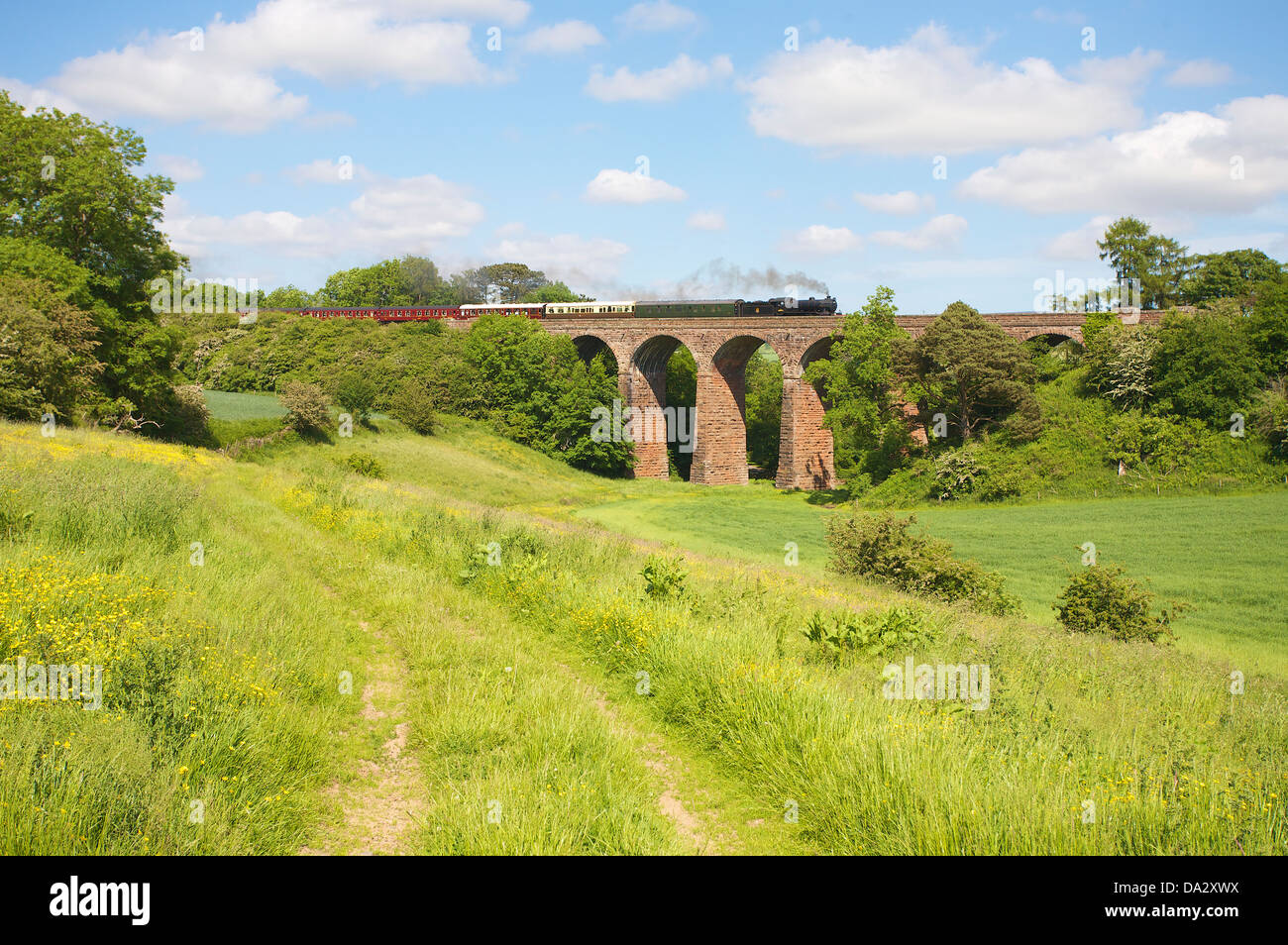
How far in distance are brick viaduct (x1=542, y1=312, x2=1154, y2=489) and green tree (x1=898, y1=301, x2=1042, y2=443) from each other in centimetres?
434

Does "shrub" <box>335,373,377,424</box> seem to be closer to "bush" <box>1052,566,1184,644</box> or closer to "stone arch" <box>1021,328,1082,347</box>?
"bush" <box>1052,566,1184,644</box>

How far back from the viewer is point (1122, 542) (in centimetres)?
2908

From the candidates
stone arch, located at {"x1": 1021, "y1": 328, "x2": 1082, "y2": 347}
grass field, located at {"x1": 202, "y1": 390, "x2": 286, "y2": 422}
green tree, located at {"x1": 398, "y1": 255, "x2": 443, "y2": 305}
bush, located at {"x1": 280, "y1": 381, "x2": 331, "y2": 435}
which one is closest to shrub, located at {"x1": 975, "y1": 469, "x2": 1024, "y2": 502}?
stone arch, located at {"x1": 1021, "y1": 328, "x2": 1082, "y2": 347}

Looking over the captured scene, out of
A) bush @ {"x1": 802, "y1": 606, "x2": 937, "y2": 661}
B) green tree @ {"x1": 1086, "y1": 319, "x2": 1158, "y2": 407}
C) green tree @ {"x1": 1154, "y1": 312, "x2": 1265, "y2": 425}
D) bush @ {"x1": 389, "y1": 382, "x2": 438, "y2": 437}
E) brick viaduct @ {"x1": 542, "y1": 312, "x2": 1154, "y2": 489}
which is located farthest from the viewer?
brick viaduct @ {"x1": 542, "y1": 312, "x2": 1154, "y2": 489}

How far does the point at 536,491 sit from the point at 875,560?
29.8 m

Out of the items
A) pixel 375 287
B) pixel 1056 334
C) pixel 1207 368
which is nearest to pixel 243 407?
pixel 1056 334

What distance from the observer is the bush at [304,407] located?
38625mm

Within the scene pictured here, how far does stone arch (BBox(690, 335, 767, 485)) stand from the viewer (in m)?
56.2

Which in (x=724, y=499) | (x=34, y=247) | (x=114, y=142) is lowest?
(x=724, y=499)

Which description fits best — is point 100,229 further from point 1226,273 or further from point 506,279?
point 506,279

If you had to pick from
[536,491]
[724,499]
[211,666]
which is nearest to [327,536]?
[211,666]

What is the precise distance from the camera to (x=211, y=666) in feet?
20.6
